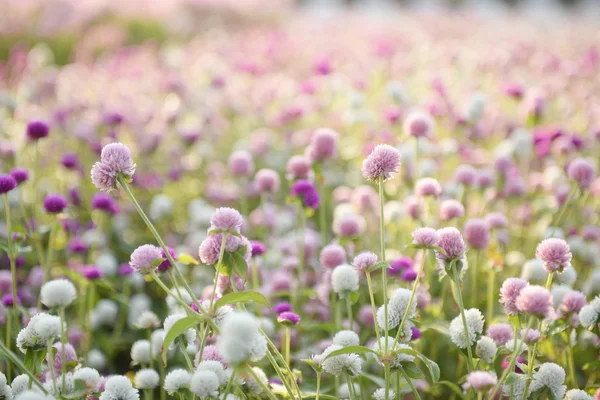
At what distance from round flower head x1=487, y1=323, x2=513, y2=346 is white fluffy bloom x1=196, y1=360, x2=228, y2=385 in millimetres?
769

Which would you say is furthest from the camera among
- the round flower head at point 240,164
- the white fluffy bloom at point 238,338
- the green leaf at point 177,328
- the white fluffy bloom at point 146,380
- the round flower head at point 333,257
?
the round flower head at point 240,164

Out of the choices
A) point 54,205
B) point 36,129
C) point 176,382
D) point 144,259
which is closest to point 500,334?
point 176,382

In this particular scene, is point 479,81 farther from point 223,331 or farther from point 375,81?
point 223,331

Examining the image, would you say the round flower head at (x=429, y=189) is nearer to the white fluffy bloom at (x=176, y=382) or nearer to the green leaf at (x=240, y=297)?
the green leaf at (x=240, y=297)

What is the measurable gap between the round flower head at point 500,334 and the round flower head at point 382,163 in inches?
21.9

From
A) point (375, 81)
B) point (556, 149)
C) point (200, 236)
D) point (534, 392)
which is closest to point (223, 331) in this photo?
point (534, 392)

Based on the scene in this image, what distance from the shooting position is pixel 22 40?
7758 millimetres

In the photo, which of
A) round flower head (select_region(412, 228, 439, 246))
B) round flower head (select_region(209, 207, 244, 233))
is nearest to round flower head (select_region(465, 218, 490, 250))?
round flower head (select_region(412, 228, 439, 246))

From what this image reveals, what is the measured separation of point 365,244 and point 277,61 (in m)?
3.47

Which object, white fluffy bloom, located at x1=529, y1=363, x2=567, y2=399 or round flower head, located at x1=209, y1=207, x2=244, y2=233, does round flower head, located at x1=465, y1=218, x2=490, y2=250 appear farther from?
round flower head, located at x1=209, y1=207, x2=244, y2=233

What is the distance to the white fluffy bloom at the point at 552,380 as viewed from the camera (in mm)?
1470

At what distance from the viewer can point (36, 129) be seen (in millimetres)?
2279

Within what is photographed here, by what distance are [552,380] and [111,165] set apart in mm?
1237

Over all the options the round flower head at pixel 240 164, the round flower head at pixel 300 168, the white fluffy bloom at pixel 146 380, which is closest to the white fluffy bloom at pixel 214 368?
the white fluffy bloom at pixel 146 380
